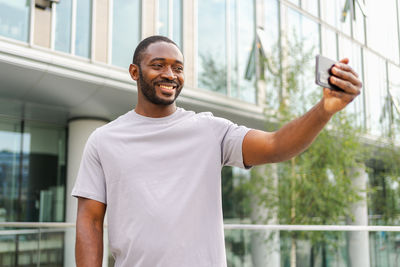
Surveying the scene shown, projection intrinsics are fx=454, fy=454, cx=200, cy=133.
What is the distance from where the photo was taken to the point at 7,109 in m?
10.6

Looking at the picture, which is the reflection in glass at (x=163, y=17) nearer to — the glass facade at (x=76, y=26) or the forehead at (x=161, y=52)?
the glass facade at (x=76, y=26)

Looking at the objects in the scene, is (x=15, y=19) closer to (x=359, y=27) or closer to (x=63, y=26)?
(x=63, y=26)

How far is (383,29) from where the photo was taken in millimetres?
20031

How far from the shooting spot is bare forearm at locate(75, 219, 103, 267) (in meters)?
1.44

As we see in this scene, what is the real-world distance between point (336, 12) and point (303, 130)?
1827 centimetres

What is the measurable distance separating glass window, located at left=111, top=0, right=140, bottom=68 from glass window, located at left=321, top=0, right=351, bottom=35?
30.9 ft

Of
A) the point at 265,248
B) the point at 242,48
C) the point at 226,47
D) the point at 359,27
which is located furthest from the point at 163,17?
the point at 359,27

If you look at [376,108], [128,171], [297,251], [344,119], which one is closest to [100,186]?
[128,171]

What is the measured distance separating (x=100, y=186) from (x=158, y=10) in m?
10.3

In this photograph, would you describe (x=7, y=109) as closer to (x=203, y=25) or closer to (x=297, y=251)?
(x=203, y=25)

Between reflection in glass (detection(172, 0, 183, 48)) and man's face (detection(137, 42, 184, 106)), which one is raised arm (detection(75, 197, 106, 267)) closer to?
man's face (detection(137, 42, 184, 106))

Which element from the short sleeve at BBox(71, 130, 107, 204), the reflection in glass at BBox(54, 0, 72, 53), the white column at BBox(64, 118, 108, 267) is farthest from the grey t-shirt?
the white column at BBox(64, 118, 108, 267)

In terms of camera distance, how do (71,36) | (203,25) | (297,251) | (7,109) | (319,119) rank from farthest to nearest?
(203,25) → (7,109) → (71,36) → (297,251) → (319,119)

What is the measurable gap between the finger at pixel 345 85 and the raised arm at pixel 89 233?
0.84 metres
